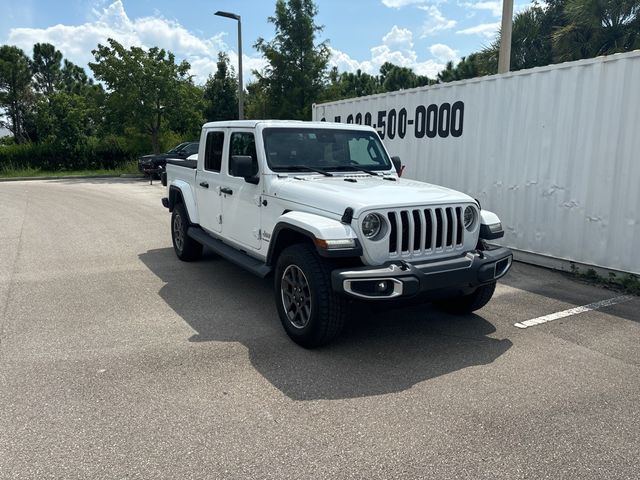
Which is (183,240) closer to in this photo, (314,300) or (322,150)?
(322,150)

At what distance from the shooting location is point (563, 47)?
17.0 m

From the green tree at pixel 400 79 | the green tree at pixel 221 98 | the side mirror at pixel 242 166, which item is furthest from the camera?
the green tree at pixel 400 79

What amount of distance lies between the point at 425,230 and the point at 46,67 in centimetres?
5177

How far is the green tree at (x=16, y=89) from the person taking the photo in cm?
3650

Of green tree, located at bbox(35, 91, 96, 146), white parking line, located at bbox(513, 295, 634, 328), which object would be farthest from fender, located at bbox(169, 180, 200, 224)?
green tree, located at bbox(35, 91, 96, 146)

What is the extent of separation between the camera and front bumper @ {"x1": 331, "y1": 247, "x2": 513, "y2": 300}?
3.84m

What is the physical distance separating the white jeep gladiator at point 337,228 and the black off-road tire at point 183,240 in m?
1.32

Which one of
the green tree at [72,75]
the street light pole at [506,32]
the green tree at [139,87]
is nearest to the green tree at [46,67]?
the green tree at [72,75]

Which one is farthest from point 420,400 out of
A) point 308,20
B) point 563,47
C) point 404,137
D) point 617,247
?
point 308,20

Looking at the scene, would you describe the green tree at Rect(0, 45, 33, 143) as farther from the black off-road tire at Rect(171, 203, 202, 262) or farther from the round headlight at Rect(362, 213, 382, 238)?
the round headlight at Rect(362, 213, 382, 238)

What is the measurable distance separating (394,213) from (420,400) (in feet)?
4.71

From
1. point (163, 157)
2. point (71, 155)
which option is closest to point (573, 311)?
point (163, 157)

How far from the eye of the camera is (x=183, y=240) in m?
7.39

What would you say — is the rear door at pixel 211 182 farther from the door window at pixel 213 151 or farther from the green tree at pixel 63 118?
the green tree at pixel 63 118
